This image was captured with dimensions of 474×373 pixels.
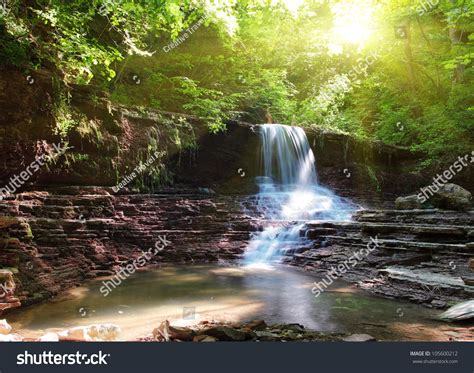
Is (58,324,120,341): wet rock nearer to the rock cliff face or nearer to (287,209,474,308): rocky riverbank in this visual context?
(287,209,474,308): rocky riverbank

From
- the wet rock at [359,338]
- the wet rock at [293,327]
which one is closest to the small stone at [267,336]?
the wet rock at [293,327]

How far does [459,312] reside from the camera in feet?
15.2

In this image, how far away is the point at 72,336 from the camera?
3461 mm

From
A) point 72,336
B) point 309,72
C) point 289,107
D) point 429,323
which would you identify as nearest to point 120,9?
point 72,336

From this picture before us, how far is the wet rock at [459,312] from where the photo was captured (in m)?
4.53

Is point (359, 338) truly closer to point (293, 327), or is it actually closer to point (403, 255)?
point (293, 327)

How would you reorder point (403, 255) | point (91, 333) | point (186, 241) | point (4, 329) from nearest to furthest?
point (91, 333)
point (4, 329)
point (403, 255)
point (186, 241)

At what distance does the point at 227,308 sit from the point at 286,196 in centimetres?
852

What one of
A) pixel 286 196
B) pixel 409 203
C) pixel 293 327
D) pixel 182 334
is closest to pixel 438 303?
pixel 293 327

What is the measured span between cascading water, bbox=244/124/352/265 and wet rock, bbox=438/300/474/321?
4810mm

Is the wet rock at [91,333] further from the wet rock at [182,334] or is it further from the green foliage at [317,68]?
the green foliage at [317,68]

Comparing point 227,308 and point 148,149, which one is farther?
point 148,149

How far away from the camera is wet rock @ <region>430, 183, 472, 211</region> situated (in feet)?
33.4

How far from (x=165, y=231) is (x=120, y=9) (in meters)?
5.65
